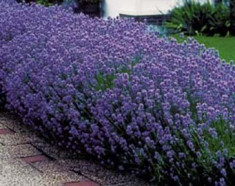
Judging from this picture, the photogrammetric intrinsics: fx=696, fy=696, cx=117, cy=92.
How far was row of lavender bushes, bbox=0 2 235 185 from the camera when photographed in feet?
12.8

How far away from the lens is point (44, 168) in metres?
4.69

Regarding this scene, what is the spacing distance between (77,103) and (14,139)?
942 mm

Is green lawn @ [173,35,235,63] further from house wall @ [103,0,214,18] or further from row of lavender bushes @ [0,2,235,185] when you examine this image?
row of lavender bushes @ [0,2,235,185]

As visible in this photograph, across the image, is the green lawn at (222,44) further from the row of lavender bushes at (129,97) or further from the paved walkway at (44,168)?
the paved walkway at (44,168)

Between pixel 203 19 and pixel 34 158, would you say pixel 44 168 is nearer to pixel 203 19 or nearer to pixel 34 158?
pixel 34 158

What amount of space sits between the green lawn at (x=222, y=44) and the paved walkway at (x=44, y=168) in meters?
4.53

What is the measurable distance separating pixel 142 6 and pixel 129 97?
837cm

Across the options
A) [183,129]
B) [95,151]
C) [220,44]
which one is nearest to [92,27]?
[95,151]

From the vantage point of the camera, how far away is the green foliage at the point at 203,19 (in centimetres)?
1191

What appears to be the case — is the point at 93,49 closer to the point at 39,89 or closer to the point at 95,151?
the point at 39,89

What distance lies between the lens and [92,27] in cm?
600

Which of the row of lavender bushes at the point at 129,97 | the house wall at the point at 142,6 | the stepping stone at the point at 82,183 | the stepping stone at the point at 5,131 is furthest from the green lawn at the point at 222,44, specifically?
the stepping stone at the point at 82,183

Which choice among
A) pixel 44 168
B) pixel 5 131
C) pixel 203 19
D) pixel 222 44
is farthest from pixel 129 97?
pixel 203 19

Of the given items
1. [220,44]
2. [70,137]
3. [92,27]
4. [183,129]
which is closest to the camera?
[183,129]
